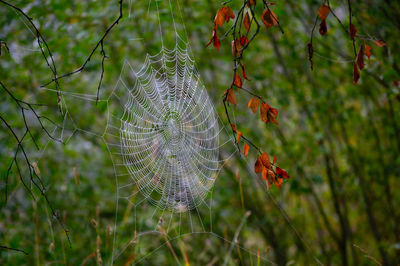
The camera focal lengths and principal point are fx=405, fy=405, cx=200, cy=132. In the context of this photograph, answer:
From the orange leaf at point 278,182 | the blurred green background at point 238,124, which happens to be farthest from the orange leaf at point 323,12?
the blurred green background at point 238,124

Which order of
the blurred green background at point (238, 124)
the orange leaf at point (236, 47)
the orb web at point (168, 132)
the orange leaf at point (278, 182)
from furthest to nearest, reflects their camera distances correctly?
the blurred green background at point (238, 124) → the orb web at point (168, 132) → the orange leaf at point (278, 182) → the orange leaf at point (236, 47)

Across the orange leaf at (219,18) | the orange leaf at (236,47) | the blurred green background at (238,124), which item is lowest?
the blurred green background at (238,124)

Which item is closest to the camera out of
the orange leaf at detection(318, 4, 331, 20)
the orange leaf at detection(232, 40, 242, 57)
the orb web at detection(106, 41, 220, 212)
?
the orange leaf at detection(318, 4, 331, 20)

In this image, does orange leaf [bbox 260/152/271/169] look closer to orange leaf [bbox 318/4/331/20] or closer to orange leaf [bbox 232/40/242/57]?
orange leaf [bbox 232/40/242/57]

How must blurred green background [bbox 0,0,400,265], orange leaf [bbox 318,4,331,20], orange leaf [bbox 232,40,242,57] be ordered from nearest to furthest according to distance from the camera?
1. orange leaf [bbox 318,4,331,20]
2. orange leaf [bbox 232,40,242,57]
3. blurred green background [bbox 0,0,400,265]

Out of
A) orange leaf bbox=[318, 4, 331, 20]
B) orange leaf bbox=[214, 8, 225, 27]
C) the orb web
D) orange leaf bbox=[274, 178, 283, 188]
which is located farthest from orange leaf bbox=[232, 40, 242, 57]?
the orb web

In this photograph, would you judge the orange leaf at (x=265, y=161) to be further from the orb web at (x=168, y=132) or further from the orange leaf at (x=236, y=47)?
the orb web at (x=168, y=132)

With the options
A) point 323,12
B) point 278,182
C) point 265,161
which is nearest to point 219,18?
point 323,12

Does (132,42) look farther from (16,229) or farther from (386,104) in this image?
(386,104)

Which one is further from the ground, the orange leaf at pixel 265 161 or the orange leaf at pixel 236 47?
the orange leaf at pixel 236 47
